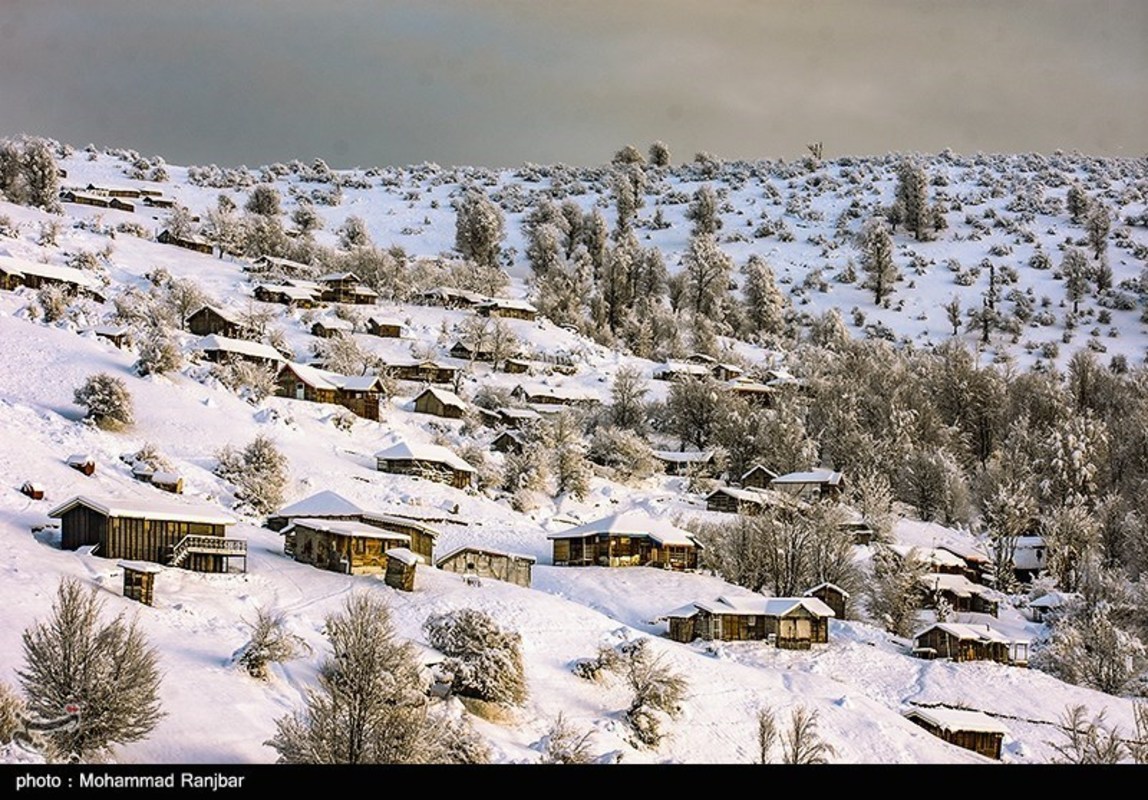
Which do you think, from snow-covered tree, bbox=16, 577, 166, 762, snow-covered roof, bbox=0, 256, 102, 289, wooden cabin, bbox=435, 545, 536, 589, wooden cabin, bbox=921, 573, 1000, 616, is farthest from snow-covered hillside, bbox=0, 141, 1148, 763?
snow-covered roof, bbox=0, 256, 102, 289

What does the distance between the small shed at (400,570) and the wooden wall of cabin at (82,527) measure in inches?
336

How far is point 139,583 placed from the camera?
92.1ft

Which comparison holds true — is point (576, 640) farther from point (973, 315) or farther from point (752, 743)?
point (973, 315)

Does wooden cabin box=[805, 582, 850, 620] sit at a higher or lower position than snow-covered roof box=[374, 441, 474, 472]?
lower

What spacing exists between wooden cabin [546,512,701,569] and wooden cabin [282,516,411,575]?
458 inches

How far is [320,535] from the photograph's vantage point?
120ft

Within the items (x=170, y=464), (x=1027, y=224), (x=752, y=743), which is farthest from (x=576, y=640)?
(x=1027, y=224)

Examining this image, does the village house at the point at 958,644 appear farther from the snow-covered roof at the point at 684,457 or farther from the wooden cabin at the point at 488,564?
the snow-covered roof at the point at 684,457

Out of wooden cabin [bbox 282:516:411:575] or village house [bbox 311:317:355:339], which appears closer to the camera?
wooden cabin [bbox 282:516:411:575]

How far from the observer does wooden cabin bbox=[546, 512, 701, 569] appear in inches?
1874

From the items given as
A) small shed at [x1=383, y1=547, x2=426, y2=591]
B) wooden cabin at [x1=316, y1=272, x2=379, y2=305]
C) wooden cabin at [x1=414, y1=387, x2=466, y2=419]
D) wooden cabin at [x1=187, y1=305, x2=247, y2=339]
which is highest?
wooden cabin at [x1=316, y1=272, x2=379, y2=305]

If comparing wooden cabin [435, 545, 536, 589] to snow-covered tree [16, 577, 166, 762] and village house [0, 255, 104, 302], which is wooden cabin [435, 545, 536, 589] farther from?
village house [0, 255, 104, 302]

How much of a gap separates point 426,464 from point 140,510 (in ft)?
73.9

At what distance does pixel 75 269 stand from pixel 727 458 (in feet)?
141
